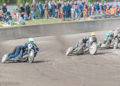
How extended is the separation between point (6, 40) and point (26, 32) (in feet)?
7.90

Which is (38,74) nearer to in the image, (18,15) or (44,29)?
(44,29)

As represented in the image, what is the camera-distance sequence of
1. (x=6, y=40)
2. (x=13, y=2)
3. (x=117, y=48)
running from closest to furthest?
(x=117, y=48) → (x=6, y=40) → (x=13, y=2)

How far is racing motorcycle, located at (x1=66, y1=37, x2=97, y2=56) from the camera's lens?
1606cm

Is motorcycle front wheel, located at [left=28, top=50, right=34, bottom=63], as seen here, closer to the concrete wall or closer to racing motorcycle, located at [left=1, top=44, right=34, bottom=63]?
racing motorcycle, located at [left=1, top=44, right=34, bottom=63]

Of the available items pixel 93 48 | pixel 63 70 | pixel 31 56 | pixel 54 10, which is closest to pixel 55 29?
pixel 54 10

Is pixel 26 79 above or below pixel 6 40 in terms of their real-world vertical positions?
above

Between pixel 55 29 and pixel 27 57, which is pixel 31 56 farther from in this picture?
pixel 55 29

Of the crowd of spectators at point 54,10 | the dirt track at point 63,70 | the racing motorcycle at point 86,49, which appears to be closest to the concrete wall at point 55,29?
the crowd of spectators at point 54,10

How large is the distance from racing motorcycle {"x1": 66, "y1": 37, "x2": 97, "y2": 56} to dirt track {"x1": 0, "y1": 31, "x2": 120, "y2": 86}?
35 centimetres

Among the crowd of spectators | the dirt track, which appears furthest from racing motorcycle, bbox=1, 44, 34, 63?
the crowd of spectators

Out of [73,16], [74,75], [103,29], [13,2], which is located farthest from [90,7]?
[74,75]

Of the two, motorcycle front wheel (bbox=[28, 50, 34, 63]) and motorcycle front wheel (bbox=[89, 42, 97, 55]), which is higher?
motorcycle front wheel (bbox=[28, 50, 34, 63])

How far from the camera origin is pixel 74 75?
37.1 feet

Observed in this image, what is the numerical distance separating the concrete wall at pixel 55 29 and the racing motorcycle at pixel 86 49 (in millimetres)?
7422
